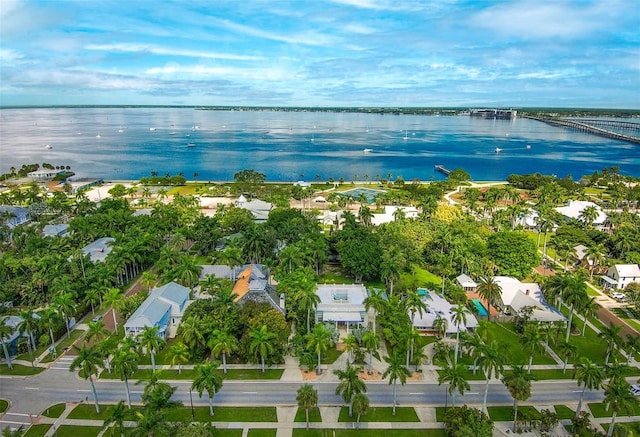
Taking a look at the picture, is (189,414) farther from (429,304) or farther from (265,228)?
(265,228)

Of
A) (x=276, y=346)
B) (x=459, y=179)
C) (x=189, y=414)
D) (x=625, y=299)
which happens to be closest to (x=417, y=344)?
(x=276, y=346)

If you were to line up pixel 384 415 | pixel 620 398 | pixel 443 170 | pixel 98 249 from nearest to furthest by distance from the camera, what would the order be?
pixel 620 398 < pixel 384 415 < pixel 98 249 < pixel 443 170

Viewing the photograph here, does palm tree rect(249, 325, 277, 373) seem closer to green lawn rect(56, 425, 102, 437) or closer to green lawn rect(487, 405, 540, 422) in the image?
green lawn rect(56, 425, 102, 437)

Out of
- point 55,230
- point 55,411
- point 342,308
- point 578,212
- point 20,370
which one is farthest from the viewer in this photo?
point 578,212

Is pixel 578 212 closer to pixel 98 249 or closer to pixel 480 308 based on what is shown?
pixel 480 308

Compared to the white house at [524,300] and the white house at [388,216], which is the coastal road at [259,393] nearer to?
the white house at [524,300]

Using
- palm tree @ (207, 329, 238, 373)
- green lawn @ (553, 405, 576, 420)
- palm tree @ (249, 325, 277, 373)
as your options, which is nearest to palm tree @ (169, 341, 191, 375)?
palm tree @ (207, 329, 238, 373)

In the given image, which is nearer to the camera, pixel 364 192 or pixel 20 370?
pixel 20 370

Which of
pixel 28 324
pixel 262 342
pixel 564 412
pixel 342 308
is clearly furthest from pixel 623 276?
pixel 28 324
